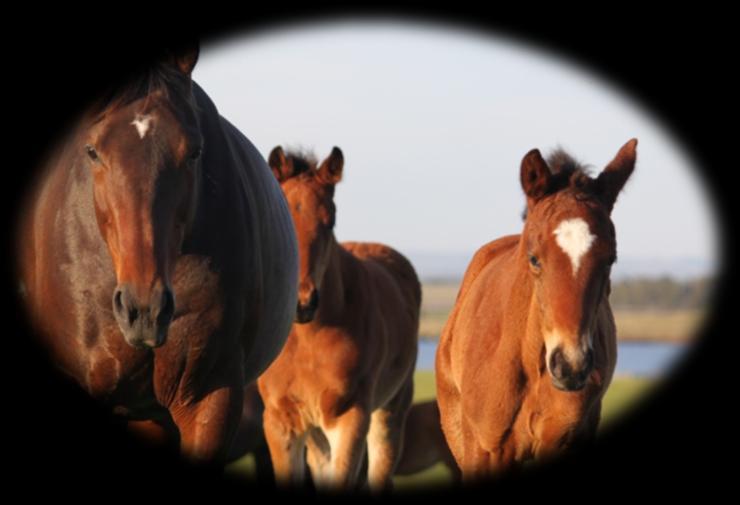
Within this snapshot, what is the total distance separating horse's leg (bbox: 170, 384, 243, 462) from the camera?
16.8 ft

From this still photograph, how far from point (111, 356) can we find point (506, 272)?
3049 mm

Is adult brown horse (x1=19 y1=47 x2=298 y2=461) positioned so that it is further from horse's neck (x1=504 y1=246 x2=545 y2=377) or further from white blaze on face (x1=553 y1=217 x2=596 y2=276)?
horse's neck (x1=504 y1=246 x2=545 y2=377)

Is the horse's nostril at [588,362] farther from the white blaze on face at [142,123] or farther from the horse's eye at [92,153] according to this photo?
the horse's eye at [92,153]

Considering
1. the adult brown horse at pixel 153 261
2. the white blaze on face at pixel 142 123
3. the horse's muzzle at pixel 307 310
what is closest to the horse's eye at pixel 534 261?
the adult brown horse at pixel 153 261

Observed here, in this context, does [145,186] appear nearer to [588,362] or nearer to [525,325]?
[588,362]

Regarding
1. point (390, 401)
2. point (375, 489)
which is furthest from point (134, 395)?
point (390, 401)

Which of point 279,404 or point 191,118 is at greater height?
point 191,118

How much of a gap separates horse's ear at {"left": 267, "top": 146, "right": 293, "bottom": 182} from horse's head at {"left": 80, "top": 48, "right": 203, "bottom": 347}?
5.19 metres

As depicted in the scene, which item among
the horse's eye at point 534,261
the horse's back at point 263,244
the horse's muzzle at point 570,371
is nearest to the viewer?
the horse's back at point 263,244

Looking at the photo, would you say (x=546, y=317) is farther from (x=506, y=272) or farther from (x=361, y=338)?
(x=361, y=338)

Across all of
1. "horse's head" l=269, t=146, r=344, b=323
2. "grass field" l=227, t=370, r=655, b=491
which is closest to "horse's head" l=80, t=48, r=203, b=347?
"grass field" l=227, t=370, r=655, b=491

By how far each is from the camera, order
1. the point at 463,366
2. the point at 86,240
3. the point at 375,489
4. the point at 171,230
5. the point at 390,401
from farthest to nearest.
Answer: the point at 390,401 → the point at 375,489 → the point at 463,366 → the point at 86,240 → the point at 171,230

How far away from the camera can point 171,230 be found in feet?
15.9

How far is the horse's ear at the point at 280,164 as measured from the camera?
1040cm
